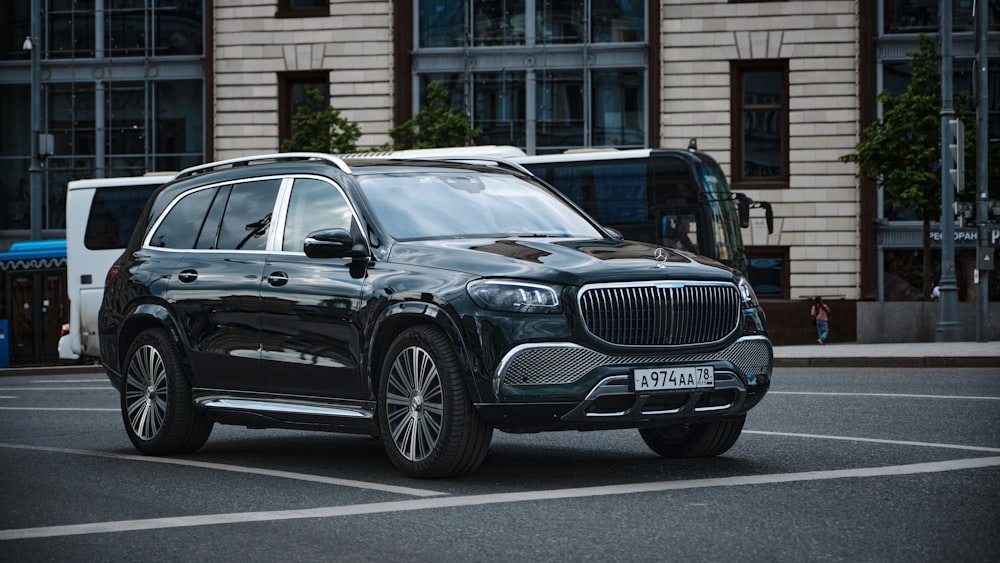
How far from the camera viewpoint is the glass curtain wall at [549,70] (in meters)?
36.5

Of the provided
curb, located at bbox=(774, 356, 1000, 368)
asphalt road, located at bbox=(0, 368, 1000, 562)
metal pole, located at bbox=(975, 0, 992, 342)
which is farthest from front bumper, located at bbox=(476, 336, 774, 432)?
metal pole, located at bbox=(975, 0, 992, 342)

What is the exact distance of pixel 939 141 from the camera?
30891 mm

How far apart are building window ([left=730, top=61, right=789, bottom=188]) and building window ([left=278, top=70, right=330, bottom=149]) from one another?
10180 millimetres

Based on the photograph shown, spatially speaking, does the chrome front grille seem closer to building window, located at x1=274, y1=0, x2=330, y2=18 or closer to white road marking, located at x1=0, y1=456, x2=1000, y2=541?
white road marking, located at x1=0, y1=456, x2=1000, y2=541

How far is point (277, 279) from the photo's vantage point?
866 cm

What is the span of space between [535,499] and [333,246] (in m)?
1.96

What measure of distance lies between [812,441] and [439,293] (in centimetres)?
308

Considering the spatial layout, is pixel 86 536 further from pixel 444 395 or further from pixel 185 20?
pixel 185 20

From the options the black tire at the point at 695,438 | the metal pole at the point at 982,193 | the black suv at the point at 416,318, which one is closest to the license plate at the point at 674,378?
the black suv at the point at 416,318

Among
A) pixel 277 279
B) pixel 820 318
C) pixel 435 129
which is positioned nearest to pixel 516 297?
pixel 277 279

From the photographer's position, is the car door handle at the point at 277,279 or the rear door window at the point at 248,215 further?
→ the rear door window at the point at 248,215

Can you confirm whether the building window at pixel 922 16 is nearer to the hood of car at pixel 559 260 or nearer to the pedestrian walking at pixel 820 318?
the pedestrian walking at pixel 820 318

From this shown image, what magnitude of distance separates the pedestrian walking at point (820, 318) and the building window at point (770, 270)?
1355 millimetres

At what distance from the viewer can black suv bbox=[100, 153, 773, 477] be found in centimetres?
734
